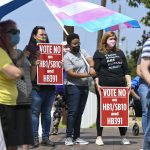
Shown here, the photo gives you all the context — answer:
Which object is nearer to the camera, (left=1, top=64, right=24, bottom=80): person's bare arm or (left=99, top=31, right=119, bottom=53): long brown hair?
(left=1, top=64, right=24, bottom=80): person's bare arm

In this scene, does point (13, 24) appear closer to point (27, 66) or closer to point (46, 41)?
point (27, 66)

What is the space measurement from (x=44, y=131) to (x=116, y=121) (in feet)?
4.82

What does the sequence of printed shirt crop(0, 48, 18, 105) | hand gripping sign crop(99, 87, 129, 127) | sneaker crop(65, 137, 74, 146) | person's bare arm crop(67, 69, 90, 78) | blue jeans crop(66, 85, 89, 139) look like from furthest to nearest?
hand gripping sign crop(99, 87, 129, 127)
sneaker crop(65, 137, 74, 146)
blue jeans crop(66, 85, 89, 139)
person's bare arm crop(67, 69, 90, 78)
printed shirt crop(0, 48, 18, 105)

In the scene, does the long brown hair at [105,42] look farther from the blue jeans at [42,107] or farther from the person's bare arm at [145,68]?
the person's bare arm at [145,68]

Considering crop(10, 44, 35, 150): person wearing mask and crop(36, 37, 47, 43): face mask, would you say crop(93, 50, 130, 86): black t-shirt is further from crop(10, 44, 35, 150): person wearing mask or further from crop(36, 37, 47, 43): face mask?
crop(10, 44, 35, 150): person wearing mask

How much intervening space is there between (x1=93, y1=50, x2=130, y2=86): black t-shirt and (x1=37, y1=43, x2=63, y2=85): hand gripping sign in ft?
2.11

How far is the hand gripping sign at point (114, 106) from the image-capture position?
11.1 meters

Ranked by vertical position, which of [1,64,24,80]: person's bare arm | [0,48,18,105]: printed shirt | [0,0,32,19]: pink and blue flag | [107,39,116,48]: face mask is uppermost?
[0,0,32,19]: pink and blue flag

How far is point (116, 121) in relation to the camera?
11.5m

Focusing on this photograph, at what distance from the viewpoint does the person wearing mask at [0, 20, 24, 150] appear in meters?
6.81

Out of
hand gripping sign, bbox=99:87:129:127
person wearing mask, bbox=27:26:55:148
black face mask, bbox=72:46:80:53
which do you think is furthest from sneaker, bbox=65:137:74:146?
black face mask, bbox=72:46:80:53

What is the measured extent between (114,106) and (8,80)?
4680 mm

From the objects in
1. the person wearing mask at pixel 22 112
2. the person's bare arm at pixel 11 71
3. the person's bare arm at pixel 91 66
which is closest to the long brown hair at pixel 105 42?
the person's bare arm at pixel 91 66

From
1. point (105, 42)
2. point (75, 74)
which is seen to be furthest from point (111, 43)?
point (75, 74)
